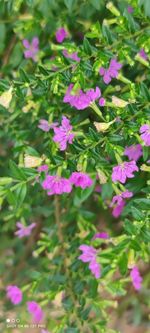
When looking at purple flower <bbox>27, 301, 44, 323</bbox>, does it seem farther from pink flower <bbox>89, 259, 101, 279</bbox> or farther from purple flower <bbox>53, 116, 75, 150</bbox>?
purple flower <bbox>53, 116, 75, 150</bbox>

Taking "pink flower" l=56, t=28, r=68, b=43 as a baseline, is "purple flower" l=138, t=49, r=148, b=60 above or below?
below

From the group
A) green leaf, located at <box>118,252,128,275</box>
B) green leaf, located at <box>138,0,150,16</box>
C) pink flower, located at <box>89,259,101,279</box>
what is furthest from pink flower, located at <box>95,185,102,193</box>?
green leaf, located at <box>138,0,150,16</box>

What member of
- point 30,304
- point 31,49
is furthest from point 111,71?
point 30,304

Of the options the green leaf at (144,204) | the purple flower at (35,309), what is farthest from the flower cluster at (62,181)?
the purple flower at (35,309)

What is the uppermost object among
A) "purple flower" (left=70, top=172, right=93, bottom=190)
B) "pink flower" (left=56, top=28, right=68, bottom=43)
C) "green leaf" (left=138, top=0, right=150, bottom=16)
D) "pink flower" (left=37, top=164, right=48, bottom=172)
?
"green leaf" (left=138, top=0, right=150, bottom=16)

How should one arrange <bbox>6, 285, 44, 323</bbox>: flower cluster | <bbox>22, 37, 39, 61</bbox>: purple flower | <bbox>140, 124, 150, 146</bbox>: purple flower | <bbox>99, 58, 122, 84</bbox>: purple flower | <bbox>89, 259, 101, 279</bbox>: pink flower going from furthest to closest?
1. <bbox>6, 285, 44, 323</bbox>: flower cluster
2. <bbox>22, 37, 39, 61</bbox>: purple flower
3. <bbox>89, 259, 101, 279</bbox>: pink flower
4. <bbox>99, 58, 122, 84</bbox>: purple flower
5. <bbox>140, 124, 150, 146</bbox>: purple flower

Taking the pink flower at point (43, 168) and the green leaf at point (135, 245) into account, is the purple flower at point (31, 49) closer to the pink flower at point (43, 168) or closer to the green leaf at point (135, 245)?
the pink flower at point (43, 168)

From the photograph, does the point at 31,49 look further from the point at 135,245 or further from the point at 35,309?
the point at 35,309

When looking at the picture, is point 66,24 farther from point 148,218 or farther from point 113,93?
point 148,218

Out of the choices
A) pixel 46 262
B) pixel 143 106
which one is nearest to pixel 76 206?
pixel 46 262
